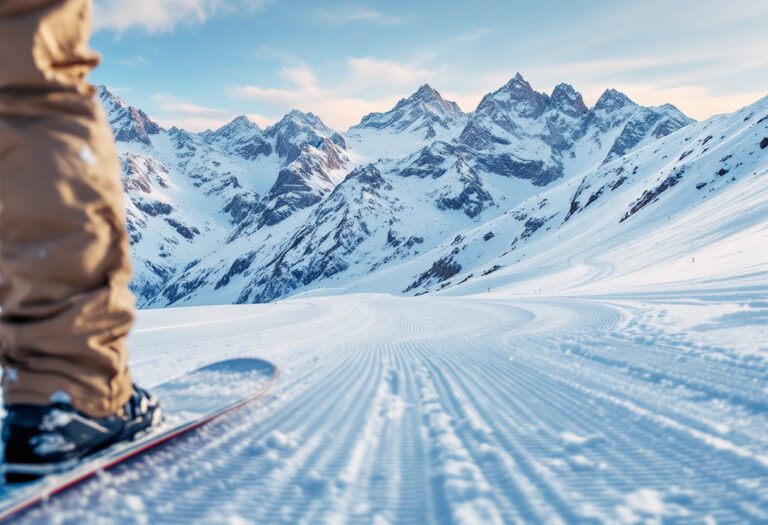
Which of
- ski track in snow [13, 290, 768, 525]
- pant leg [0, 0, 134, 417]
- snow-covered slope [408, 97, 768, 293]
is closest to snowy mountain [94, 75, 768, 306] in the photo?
snow-covered slope [408, 97, 768, 293]

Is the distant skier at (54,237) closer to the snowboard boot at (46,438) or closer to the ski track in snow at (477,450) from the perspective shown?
the snowboard boot at (46,438)

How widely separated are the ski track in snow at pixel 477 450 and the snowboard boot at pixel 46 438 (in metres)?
0.12

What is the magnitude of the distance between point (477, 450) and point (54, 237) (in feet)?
5.43

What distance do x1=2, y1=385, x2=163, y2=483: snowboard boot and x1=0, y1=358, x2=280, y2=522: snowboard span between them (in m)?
0.03

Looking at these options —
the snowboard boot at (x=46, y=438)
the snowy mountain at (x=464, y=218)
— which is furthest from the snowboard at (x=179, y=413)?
the snowy mountain at (x=464, y=218)

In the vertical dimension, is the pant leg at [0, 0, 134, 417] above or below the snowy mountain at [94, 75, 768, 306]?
below

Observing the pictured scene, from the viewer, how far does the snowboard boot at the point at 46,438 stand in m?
1.36

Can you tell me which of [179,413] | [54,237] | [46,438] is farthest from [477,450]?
[54,237]

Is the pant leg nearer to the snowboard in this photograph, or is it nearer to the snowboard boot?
the snowboard boot

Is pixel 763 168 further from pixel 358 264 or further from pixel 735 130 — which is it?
pixel 358 264

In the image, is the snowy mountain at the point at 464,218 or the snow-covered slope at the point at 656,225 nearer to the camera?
the snow-covered slope at the point at 656,225

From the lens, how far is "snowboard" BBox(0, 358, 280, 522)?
1.29 meters

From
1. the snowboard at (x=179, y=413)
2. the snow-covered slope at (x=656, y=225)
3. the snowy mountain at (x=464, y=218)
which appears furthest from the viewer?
the snowy mountain at (x=464, y=218)

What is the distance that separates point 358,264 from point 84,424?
453 ft
